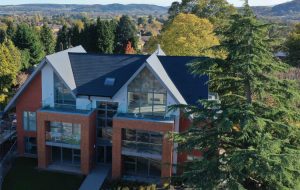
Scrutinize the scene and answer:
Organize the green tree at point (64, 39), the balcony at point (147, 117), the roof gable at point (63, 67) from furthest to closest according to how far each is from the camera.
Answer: the green tree at point (64, 39), the roof gable at point (63, 67), the balcony at point (147, 117)

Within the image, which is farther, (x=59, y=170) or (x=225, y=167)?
(x=59, y=170)

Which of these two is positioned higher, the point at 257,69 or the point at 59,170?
the point at 257,69

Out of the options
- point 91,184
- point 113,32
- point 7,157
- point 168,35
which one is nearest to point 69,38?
point 113,32

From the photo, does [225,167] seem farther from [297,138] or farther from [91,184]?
[91,184]

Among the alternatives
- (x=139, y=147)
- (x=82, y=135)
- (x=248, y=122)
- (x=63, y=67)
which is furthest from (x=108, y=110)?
(x=248, y=122)

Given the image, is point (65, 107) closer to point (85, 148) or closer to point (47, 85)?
point (47, 85)

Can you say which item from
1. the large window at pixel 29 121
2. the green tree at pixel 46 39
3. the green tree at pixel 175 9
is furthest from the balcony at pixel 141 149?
the green tree at pixel 46 39

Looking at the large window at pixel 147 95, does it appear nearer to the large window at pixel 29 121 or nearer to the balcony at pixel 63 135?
the balcony at pixel 63 135

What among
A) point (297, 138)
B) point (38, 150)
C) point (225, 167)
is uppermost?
point (297, 138)
